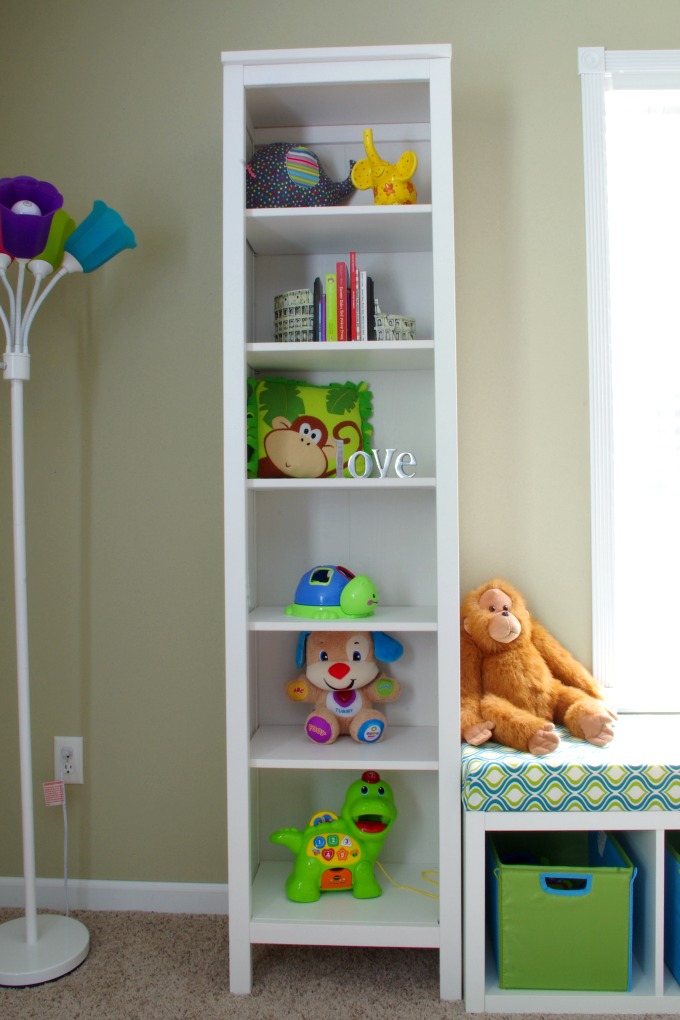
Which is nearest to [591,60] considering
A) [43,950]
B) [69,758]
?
[69,758]

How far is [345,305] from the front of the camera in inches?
68.7

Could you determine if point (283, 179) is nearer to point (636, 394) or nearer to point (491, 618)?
point (636, 394)

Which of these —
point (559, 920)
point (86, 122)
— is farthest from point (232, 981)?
point (86, 122)

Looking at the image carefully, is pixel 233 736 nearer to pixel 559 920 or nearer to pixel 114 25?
pixel 559 920

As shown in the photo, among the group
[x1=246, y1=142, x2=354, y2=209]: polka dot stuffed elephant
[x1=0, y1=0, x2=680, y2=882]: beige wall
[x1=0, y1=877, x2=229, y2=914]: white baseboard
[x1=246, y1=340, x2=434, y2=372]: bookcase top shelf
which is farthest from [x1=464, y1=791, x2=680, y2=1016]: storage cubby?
[x1=246, y1=142, x2=354, y2=209]: polka dot stuffed elephant

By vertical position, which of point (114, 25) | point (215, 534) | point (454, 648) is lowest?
point (454, 648)

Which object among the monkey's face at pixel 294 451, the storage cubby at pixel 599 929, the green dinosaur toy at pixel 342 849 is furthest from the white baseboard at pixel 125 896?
the monkey's face at pixel 294 451

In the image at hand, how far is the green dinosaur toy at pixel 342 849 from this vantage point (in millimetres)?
1772

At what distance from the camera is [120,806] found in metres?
2.03

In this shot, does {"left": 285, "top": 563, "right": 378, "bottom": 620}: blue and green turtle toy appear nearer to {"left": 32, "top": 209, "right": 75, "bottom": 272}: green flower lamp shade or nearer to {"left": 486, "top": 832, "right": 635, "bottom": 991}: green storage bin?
{"left": 486, "top": 832, "right": 635, "bottom": 991}: green storage bin

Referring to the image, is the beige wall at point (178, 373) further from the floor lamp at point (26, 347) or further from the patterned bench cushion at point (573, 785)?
the patterned bench cushion at point (573, 785)

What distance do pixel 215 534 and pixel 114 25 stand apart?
1.27m

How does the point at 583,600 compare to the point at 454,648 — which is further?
the point at 583,600

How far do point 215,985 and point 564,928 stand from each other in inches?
28.3
